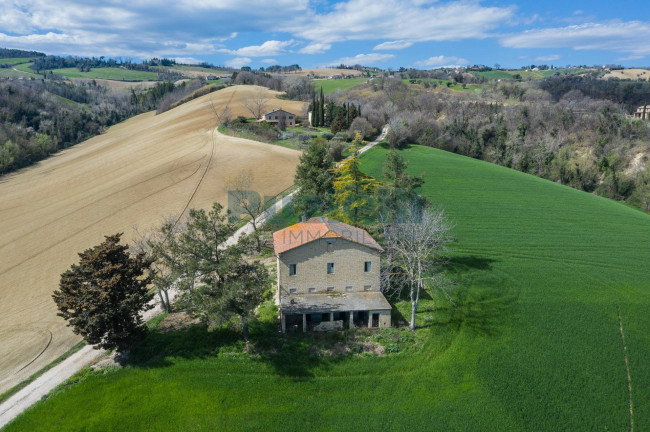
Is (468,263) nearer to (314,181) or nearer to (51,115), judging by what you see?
(314,181)

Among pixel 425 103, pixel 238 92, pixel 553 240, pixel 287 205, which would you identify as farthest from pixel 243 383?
pixel 238 92

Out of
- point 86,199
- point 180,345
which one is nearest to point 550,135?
point 180,345

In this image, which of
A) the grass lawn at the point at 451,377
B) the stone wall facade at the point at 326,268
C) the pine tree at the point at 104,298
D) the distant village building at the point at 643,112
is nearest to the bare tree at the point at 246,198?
the stone wall facade at the point at 326,268

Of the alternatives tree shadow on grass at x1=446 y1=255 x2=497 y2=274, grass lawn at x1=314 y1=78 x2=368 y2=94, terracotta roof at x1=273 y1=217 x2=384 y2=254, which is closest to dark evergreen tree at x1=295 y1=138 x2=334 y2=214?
terracotta roof at x1=273 y1=217 x2=384 y2=254

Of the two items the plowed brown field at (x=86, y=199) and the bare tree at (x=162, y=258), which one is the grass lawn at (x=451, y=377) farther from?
the plowed brown field at (x=86, y=199)

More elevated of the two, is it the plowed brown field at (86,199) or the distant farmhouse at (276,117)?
the distant farmhouse at (276,117)

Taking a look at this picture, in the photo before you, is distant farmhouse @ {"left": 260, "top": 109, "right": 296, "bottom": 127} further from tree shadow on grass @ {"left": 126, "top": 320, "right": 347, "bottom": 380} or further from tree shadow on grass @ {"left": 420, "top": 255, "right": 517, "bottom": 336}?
tree shadow on grass @ {"left": 126, "top": 320, "right": 347, "bottom": 380}
